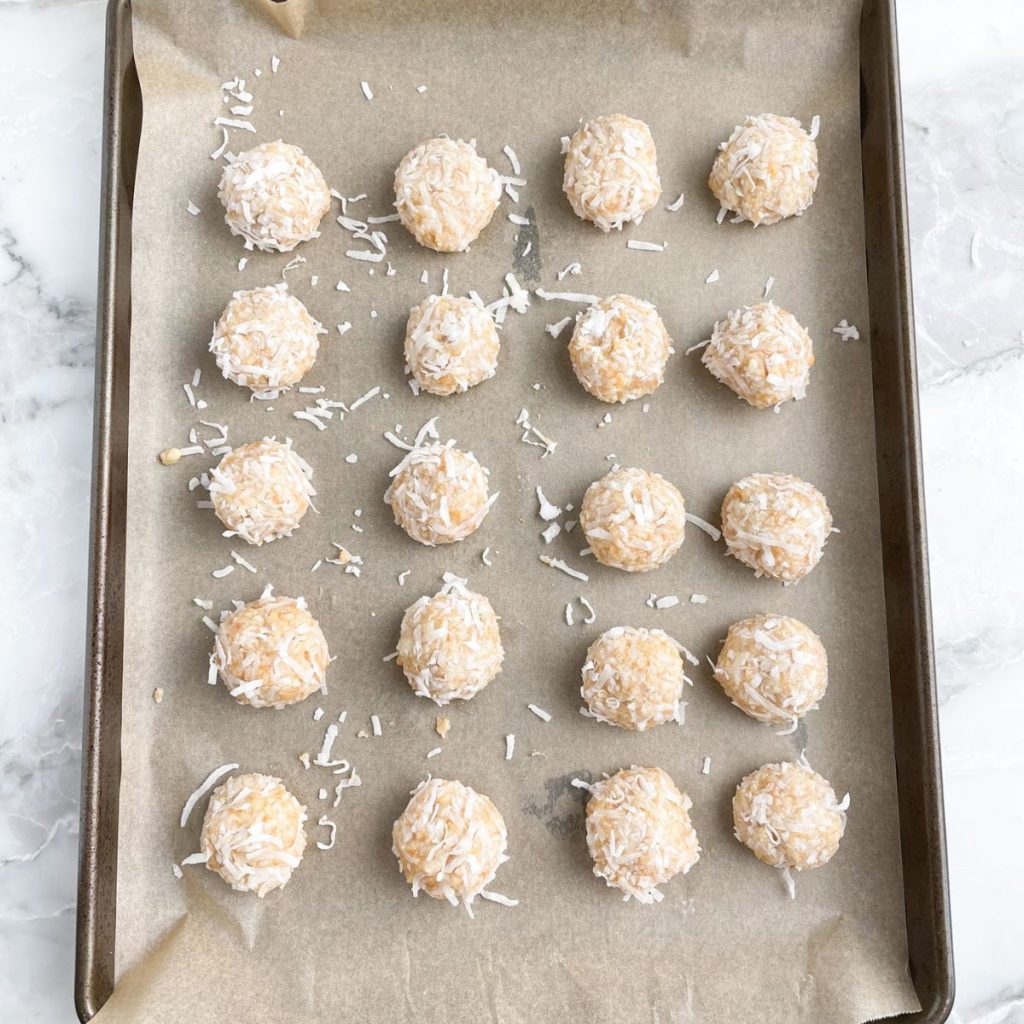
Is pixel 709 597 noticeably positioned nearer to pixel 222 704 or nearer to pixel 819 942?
Result: pixel 819 942

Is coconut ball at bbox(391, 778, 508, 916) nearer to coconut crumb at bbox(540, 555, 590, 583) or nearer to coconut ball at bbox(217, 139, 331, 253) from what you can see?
coconut crumb at bbox(540, 555, 590, 583)

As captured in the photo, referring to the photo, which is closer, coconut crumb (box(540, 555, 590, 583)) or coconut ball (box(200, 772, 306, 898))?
coconut ball (box(200, 772, 306, 898))

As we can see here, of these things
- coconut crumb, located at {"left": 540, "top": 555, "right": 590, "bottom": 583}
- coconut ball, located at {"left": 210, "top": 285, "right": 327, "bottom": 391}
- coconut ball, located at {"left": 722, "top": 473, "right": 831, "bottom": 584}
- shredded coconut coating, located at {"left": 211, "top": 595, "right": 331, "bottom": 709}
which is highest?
coconut ball, located at {"left": 210, "top": 285, "right": 327, "bottom": 391}

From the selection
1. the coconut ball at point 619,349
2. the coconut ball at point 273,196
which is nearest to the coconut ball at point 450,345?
the coconut ball at point 619,349

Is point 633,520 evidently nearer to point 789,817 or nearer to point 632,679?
point 632,679

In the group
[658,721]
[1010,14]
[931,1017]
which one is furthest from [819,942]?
[1010,14]

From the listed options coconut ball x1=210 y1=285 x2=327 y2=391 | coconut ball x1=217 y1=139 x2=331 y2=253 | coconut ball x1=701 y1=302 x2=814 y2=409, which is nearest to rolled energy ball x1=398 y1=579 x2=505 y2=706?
coconut ball x1=210 y1=285 x2=327 y2=391

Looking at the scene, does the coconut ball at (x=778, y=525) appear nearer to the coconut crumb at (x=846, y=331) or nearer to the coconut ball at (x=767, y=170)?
the coconut crumb at (x=846, y=331)

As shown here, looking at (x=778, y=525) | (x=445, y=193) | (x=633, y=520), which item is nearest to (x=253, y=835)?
(x=633, y=520)
